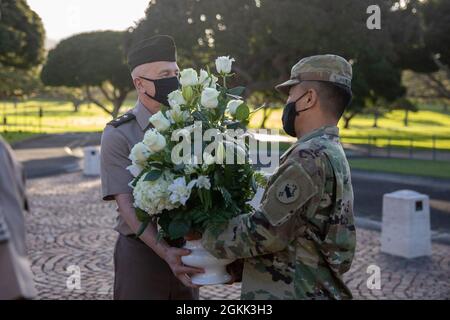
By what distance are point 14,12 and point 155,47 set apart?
3194 centimetres

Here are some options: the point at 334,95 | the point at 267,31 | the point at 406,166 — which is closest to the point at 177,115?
the point at 334,95

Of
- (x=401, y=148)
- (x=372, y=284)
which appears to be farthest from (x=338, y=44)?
(x=372, y=284)

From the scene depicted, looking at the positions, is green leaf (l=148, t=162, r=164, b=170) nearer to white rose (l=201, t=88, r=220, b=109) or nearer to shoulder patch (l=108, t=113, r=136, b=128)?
white rose (l=201, t=88, r=220, b=109)

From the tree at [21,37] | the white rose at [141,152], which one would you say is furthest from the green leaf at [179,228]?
the tree at [21,37]

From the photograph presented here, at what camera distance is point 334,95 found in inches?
101

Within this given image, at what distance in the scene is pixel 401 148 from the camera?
2731cm

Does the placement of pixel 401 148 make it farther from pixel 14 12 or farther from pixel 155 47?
pixel 155 47

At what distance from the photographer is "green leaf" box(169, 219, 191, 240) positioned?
2499mm

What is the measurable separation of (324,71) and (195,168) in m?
0.73

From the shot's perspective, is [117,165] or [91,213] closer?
[117,165]

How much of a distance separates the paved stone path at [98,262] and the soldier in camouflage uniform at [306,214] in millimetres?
3729

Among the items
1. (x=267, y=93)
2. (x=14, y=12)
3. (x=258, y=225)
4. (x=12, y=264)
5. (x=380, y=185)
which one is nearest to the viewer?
(x=12, y=264)

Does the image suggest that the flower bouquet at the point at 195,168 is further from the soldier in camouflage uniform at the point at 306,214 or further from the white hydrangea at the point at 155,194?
the soldier in camouflage uniform at the point at 306,214

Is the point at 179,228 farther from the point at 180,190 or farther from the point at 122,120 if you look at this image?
the point at 122,120
